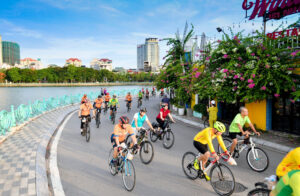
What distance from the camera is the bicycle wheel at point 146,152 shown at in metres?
6.68

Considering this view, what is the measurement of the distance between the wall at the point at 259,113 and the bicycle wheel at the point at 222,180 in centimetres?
766

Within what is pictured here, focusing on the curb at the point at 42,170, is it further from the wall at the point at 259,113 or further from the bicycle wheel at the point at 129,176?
the wall at the point at 259,113

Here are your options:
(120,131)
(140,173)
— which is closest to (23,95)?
(140,173)

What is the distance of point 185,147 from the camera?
8430mm

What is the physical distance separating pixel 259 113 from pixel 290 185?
10.4 m

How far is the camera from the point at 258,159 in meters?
6.04

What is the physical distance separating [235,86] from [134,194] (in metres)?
7.89

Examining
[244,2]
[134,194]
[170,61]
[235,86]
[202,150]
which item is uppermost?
[244,2]

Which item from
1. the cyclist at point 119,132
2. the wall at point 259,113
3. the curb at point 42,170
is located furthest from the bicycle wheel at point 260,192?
the wall at point 259,113

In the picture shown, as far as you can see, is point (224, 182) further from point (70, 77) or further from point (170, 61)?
point (70, 77)

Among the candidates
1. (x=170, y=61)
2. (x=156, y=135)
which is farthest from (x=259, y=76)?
(x=170, y=61)

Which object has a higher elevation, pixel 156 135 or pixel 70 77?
pixel 70 77

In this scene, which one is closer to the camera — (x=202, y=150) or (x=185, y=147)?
(x=202, y=150)

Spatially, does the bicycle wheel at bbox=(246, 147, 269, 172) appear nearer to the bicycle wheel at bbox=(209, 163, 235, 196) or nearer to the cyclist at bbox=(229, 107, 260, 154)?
the cyclist at bbox=(229, 107, 260, 154)
